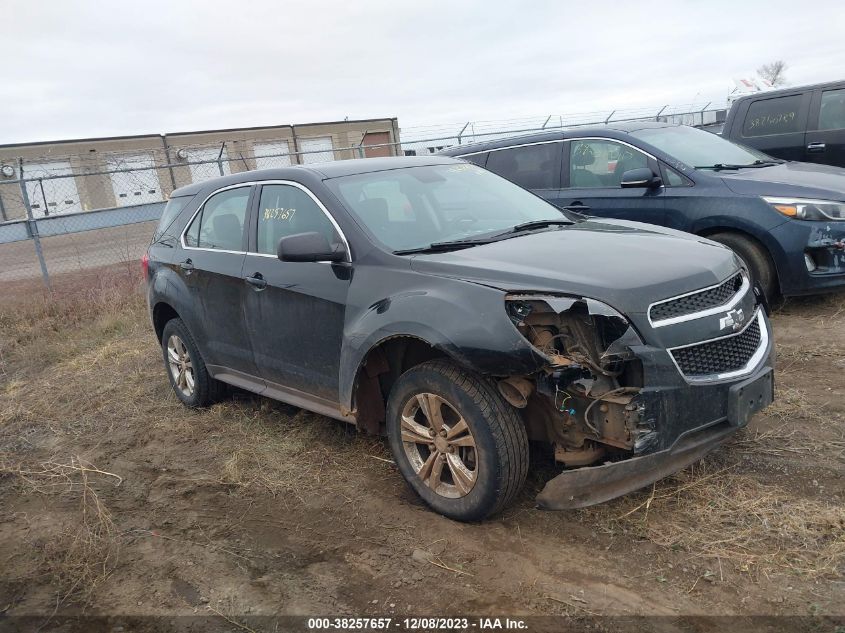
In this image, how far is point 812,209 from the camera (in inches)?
245

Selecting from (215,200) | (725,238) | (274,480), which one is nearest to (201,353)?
(215,200)

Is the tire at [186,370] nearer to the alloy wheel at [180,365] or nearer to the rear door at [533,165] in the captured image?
the alloy wheel at [180,365]

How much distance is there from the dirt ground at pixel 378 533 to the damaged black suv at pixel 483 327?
28 cm

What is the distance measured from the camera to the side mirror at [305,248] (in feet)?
13.2

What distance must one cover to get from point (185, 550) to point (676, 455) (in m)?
2.43

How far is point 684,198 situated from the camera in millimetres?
6785

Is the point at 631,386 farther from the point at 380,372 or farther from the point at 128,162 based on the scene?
the point at 128,162

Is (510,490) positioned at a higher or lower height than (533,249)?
lower

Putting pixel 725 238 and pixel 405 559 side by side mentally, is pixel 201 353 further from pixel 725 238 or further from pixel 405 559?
pixel 725 238

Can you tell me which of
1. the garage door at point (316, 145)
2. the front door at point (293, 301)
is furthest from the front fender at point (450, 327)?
the garage door at point (316, 145)

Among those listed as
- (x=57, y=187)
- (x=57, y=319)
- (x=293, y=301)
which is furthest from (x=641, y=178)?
(x=57, y=187)

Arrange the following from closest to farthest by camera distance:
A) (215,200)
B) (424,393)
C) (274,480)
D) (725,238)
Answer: (424,393)
(274,480)
(215,200)
(725,238)

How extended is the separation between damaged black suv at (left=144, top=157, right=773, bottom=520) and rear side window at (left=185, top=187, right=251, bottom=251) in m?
0.03

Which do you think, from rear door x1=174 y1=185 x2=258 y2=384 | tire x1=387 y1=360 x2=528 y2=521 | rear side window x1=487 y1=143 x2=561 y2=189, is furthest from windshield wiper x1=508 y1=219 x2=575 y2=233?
rear side window x1=487 y1=143 x2=561 y2=189
